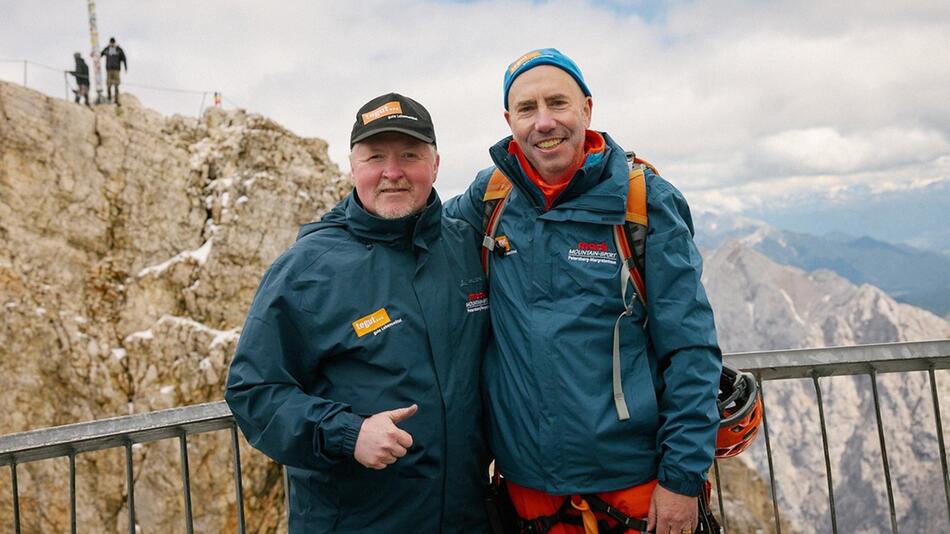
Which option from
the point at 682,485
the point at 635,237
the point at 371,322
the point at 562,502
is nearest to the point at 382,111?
the point at 371,322

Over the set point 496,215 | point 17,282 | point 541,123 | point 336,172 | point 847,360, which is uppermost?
point 336,172

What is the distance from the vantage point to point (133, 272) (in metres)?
24.4

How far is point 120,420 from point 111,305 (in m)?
23.4

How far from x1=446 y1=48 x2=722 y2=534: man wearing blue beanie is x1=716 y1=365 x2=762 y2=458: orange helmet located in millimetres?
334

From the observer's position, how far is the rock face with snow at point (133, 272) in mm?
21328

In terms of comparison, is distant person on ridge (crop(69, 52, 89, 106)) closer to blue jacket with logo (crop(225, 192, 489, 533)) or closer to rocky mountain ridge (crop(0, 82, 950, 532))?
rocky mountain ridge (crop(0, 82, 950, 532))

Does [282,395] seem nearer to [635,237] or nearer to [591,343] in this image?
[591,343]

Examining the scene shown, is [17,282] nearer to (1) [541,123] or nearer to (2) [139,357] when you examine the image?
(2) [139,357]

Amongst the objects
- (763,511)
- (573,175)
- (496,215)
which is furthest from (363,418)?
(763,511)

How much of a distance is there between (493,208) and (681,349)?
3.74 ft

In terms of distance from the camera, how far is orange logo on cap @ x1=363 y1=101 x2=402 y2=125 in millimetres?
2885

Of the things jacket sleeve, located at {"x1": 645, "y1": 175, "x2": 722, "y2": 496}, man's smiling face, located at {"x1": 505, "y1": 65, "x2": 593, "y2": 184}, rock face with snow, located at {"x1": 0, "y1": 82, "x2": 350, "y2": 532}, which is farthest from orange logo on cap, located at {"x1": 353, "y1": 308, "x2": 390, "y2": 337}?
rock face with snow, located at {"x1": 0, "y1": 82, "x2": 350, "y2": 532}

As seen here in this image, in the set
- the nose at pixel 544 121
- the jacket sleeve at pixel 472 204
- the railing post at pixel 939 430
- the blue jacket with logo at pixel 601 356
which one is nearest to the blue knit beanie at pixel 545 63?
the nose at pixel 544 121

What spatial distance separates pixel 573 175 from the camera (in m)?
2.87
